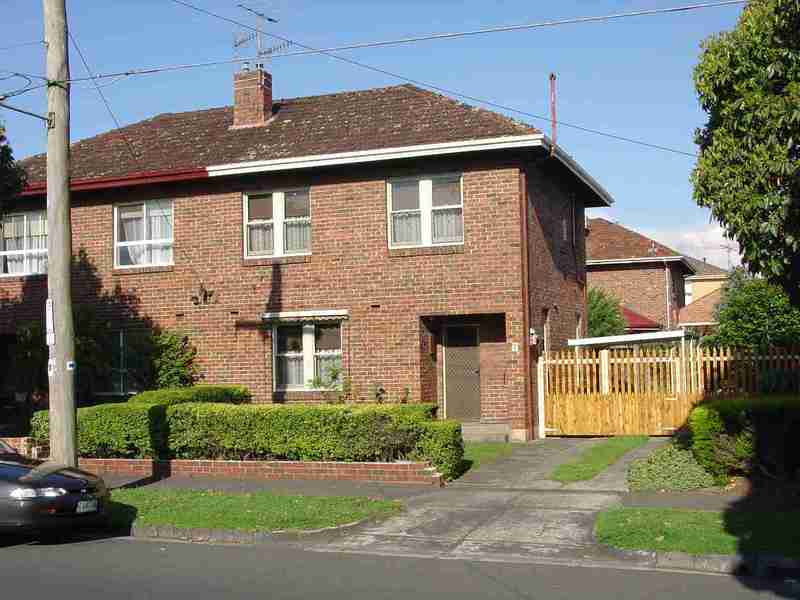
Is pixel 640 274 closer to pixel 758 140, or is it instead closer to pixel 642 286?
→ pixel 642 286

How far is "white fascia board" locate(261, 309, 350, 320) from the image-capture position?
22.0 meters

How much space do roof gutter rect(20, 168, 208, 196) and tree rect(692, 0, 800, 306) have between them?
13303mm

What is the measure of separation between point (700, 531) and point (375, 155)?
1212 cm

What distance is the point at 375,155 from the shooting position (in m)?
21.3

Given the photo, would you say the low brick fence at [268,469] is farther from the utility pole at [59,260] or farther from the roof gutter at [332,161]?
the roof gutter at [332,161]

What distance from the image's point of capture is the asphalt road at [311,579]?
30.1 ft

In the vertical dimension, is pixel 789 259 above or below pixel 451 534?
A: above

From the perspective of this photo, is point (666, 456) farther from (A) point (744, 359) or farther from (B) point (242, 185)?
(B) point (242, 185)

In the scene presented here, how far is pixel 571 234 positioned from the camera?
26.1 metres

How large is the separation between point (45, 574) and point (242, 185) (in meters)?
13.9

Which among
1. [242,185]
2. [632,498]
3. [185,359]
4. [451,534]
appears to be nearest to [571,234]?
[242,185]

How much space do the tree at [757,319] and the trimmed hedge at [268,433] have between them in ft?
41.9

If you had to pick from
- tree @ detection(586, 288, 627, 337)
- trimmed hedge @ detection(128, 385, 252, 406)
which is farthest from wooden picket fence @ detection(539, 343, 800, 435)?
tree @ detection(586, 288, 627, 337)

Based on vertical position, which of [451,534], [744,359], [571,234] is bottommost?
[451,534]
